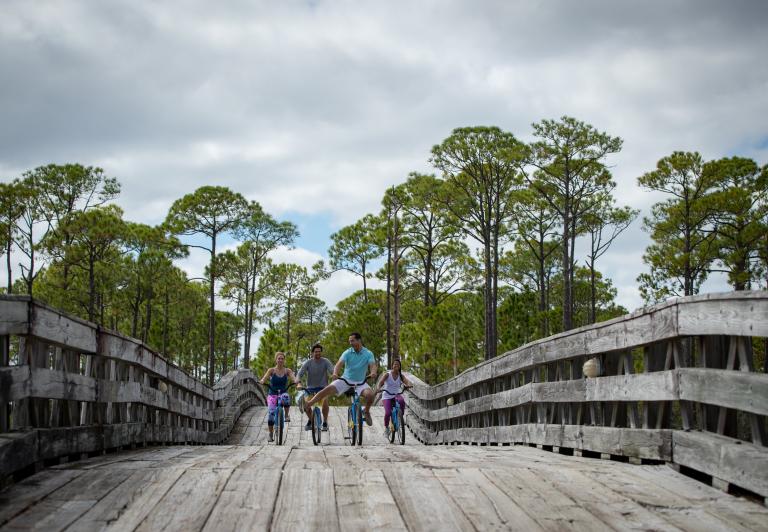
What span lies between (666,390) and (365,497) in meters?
2.23

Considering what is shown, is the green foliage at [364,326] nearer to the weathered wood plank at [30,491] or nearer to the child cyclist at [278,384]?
the child cyclist at [278,384]

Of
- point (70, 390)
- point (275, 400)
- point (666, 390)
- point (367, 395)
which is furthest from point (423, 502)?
point (275, 400)

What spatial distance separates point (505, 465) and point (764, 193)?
33.8 meters

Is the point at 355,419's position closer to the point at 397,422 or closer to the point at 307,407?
the point at 307,407

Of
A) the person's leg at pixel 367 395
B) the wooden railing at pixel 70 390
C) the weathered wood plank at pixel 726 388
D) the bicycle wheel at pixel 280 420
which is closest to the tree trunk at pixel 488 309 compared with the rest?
the bicycle wheel at pixel 280 420

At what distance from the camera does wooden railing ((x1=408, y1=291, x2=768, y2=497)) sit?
4602 mm

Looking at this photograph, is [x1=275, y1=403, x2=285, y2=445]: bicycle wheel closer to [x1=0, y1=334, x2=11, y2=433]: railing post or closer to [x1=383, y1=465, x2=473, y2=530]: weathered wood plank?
[x1=383, y1=465, x2=473, y2=530]: weathered wood plank

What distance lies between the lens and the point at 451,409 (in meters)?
13.7

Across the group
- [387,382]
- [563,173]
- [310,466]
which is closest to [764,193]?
[563,173]

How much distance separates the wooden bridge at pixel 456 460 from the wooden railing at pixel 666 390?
0.05 ft

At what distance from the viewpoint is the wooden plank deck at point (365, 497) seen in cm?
413

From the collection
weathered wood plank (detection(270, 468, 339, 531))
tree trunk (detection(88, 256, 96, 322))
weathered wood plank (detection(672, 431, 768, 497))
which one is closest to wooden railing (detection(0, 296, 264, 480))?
weathered wood plank (detection(270, 468, 339, 531))

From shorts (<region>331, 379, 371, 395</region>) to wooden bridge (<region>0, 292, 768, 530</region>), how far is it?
488 cm

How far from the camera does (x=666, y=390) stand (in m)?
5.62
